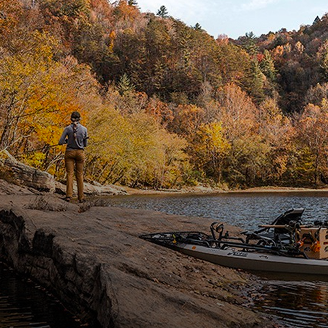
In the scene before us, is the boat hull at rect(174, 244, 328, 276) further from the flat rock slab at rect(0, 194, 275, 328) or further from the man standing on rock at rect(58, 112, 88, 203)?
the man standing on rock at rect(58, 112, 88, 203)

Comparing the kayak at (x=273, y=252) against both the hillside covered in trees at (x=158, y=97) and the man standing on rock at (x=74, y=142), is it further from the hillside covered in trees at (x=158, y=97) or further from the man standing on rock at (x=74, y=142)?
the hillside covered in trees at (x=158, y=97)

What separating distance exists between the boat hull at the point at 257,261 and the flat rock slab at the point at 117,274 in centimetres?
42

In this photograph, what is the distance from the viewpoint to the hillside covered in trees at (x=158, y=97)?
3153 cm

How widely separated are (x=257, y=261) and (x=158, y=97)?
93682 millimetres

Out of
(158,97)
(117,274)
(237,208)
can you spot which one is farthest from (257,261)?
(158,97)

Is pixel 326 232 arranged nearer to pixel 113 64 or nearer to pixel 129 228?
pixel 129 228

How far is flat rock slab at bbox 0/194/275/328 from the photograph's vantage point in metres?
5.00

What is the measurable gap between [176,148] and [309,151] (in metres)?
22.3

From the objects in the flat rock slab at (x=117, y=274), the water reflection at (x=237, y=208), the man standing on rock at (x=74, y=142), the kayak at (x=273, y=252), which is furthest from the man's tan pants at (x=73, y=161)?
the water reflection at (x=237, y=208)

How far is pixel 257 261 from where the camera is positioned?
9.45m

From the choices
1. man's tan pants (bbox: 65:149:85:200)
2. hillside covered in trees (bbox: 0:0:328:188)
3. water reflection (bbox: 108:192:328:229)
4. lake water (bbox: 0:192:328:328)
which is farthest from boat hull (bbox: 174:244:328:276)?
hillside covered in trees (bbox: 0:0:328:188)

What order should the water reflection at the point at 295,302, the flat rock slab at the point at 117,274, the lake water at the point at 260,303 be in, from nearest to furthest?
1. the flat rock slab at the point at 117,274
2. the lake water at the point at 260,303
3. the water reflection at the point at 295,302

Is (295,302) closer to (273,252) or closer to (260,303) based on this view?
(260,303)

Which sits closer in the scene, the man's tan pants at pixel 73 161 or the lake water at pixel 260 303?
the lake water at pixel 260 303
